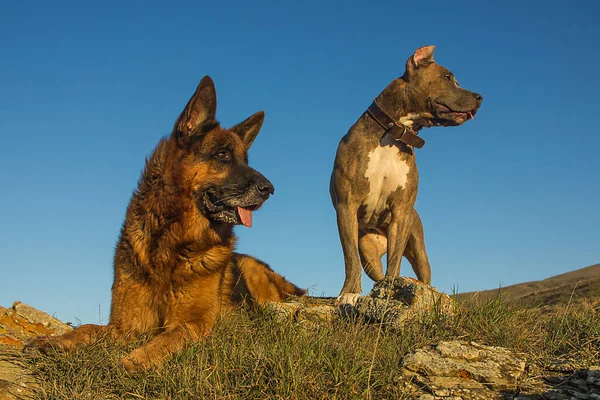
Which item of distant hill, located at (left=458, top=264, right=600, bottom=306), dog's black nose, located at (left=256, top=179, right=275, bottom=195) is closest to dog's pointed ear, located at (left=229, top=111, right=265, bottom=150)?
dog's black nose, located at (left=256, top=179, right=275, bottom=195)

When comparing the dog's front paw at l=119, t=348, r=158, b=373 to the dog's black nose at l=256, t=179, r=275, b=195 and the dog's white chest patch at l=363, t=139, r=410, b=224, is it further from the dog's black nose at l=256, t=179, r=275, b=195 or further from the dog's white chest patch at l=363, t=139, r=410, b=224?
the dog's white chest patch at l=363, t=139, r=410, b=224

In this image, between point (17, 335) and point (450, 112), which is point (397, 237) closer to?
point (450, 112)

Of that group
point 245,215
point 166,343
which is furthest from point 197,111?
point 166,343

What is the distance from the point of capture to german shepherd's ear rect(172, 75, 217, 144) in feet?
17.9

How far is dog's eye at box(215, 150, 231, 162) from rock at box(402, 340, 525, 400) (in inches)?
99.4

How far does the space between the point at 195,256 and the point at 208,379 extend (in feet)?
5.37

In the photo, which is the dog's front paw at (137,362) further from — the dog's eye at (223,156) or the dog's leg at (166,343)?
the dog's eye at (223,156)

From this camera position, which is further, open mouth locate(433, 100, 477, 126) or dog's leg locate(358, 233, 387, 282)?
dog's leg locate(358, 233, 387, 282)

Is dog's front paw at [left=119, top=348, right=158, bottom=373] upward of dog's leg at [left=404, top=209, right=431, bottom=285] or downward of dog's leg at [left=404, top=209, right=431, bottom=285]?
downward

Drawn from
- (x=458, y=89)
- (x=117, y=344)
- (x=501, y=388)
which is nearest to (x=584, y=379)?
(x=501, y=388)

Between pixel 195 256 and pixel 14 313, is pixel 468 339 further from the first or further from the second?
pixel 14 313

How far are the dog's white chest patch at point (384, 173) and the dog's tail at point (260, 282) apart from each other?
4.87ft

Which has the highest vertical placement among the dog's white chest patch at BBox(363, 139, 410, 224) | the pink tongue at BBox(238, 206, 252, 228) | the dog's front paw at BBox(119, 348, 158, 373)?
the dog's white chest patch at BBox(363, 139, 410, 224)

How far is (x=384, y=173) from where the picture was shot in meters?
7.19
